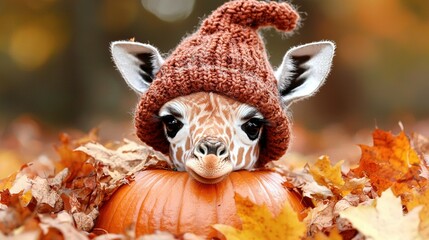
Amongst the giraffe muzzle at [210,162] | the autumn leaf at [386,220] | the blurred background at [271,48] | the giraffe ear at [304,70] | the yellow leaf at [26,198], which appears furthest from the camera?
the blurred background at [271,48]

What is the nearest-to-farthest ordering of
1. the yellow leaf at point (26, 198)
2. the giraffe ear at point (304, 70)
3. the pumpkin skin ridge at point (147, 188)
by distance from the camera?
the pumpkin skin ridge at point (147, 188)
the yellow leaf at point (26, 198)
the giraffe ear at point (304, 70)

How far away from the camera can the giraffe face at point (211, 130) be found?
2.58m

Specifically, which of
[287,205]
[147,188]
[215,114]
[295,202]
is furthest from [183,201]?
[287,205]

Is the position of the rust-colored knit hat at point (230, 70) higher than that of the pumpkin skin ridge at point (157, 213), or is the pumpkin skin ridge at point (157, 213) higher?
the rust-colored knit hat at point (230, 70)

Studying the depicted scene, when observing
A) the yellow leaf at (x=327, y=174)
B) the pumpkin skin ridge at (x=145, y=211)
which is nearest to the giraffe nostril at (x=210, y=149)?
the pumpkin skin ridge at (x=145, y=211)

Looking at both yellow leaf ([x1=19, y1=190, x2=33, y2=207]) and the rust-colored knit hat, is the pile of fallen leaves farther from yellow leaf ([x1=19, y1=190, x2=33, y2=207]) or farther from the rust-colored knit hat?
the rust-colored knit hat

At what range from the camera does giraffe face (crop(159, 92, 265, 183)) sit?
8.46 feet

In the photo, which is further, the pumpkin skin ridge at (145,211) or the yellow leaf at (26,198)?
the yellow leaf at (26,198)

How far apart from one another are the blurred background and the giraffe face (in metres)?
11.1

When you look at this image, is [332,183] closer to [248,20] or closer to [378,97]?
[248,20]

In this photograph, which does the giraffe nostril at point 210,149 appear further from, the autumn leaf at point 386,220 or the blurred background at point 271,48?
the blurred background at point 271,48

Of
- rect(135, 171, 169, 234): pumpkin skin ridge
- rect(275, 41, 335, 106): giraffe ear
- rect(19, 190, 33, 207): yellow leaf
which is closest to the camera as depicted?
rect(135, 171, 169, 234): pumpkin skin ridge

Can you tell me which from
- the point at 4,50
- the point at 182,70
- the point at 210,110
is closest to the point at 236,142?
the point at 210,110

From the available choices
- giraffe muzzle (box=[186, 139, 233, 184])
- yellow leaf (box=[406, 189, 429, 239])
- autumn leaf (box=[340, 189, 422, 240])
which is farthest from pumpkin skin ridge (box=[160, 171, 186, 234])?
yellow leaf (box=[406, 189, 429, 239])
